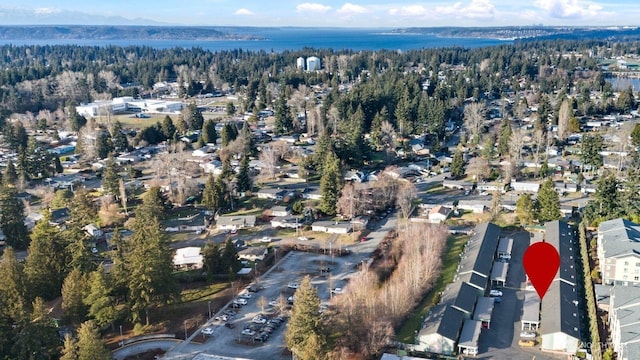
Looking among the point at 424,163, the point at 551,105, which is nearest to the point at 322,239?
the point at 424,163

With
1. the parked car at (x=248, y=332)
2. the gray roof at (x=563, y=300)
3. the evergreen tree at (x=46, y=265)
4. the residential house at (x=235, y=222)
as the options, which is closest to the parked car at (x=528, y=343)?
the gray roof at (x=563, y=300)

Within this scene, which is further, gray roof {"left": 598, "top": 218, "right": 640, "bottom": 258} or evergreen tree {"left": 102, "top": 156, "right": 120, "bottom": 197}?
evergreen tree {"left": 102, "top": 156, "right": 120, "bottom": 197}

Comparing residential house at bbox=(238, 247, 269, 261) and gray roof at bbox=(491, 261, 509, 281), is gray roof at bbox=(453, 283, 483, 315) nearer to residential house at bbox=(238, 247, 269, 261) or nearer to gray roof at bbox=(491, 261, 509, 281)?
gray roof at bbox=(491, 261, 509, 281)

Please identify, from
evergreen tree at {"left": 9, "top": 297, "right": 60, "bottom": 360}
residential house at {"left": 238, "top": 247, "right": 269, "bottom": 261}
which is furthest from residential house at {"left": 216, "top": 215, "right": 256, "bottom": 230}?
evergreen tree at {"left": 9, "top": 297, "right": 60, "bottom": 360}

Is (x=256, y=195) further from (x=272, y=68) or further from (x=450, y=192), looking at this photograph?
(x=272, y=68)

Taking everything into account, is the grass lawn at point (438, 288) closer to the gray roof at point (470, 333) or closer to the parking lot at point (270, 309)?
the gray roof at point (470, 333)

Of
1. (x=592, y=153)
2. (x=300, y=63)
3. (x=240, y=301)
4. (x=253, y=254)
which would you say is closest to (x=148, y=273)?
(x=240, y=301)
